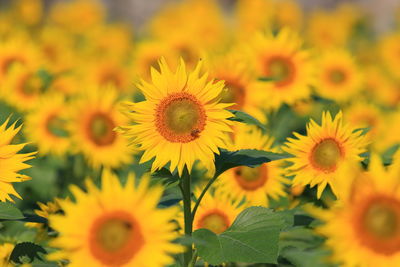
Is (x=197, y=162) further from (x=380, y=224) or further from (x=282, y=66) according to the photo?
(x=380, y=224)

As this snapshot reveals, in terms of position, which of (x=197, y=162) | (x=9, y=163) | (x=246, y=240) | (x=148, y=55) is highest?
(x=148, y=55)

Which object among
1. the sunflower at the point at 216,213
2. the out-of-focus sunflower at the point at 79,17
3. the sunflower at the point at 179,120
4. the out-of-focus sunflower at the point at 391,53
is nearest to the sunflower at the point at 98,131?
the sunflower at the point at 216,213

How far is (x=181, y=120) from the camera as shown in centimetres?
285

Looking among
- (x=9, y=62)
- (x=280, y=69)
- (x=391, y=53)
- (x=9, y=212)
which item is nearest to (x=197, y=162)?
(x=280, y=69)

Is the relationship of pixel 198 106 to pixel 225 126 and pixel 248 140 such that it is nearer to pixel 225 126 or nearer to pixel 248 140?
A: pixel 225 126

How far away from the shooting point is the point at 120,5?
64.9 ft

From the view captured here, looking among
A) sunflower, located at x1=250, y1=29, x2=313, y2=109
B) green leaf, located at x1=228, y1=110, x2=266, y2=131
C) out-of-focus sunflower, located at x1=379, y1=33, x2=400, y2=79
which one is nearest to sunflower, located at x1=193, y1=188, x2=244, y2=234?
green leaf, located at x1=228, y1=110, x2=266, y2=131

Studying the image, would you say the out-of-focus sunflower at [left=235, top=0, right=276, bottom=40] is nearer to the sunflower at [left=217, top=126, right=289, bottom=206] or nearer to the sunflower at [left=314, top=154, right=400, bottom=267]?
the sunflower at [left=217, top=126, right=289, bottom=206]

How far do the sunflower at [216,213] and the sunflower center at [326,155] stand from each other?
454 mm

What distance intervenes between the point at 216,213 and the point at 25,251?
3.16ft

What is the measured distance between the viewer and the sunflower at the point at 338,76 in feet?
21.8

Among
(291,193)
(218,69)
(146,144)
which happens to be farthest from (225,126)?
(218,69)

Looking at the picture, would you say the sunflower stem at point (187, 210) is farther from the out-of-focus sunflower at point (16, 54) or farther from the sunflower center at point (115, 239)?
the out-of-focus sunflower at point (16, 54)

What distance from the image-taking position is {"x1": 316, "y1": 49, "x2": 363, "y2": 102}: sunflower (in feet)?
21.8
